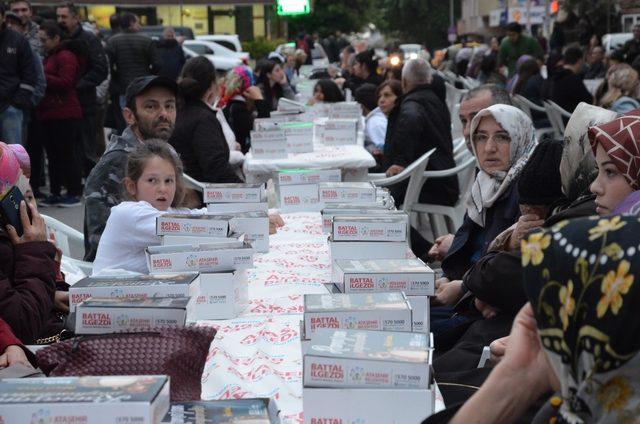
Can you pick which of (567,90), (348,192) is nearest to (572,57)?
(567,90)

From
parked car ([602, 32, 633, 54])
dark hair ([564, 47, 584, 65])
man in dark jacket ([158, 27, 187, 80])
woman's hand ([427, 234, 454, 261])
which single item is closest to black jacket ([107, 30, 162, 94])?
man in dark jacket ([158, 27, 187, 80])

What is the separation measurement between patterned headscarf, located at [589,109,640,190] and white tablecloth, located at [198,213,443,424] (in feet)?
3.19

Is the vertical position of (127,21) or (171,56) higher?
(127,21)

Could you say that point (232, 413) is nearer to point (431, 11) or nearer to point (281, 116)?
point (281, 116)

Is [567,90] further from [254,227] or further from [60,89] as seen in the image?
[254,227]

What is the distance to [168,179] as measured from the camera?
435 cm

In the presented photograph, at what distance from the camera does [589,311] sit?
1.61 m

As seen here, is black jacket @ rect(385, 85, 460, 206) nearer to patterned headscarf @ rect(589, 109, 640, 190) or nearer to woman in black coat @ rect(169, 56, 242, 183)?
woman in black coat @ rect(169, 56, 242, 183)

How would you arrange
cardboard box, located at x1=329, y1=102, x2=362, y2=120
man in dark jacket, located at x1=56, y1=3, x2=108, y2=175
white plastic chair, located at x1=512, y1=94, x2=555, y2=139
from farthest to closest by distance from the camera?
white plastic chair, located at x1=512, y1=94, x2=555, y2=139 → man in dark jacket, located at x1=56, y1=3, x2=108, y2=175 → cardboard box, located at x1=329, y1=102, x2=362, y2=120

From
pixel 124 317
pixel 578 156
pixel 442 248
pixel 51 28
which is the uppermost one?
pixel 51 28

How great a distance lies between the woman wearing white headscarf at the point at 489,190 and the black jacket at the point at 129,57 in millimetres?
8361

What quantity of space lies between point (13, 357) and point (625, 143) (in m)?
1.86

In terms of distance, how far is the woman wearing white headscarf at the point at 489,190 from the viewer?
172 inches

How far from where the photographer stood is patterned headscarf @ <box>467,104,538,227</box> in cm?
442
